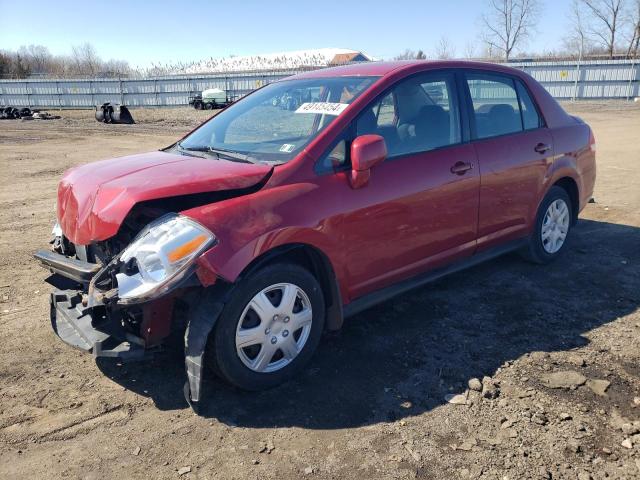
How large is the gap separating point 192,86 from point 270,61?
4474 cm

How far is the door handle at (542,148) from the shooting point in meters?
4.87

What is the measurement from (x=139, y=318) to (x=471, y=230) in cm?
262

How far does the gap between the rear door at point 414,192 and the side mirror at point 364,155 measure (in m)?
0.10

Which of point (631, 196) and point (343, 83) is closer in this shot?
point (343, 83)

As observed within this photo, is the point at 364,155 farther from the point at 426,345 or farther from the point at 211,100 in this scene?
the point at 211,100

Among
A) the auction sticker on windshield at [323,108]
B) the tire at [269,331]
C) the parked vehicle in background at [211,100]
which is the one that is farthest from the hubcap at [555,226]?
the parked vehicle in background at [211,100]

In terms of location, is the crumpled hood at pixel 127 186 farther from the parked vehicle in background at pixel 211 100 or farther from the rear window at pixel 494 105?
the parked vehicle in background at pixel 211 100

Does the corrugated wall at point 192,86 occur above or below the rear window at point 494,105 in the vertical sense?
above

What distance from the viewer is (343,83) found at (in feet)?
13.1

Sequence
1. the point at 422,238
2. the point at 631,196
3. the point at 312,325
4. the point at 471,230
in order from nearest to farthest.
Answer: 1. the point at 312,325
2. the point at 422,238
3. the point at 471,230
4. the point at 631,196

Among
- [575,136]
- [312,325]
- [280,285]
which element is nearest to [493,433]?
[312,325]

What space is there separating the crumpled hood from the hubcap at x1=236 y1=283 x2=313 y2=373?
680 mm

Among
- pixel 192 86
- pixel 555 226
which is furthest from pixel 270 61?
pixel 555 226

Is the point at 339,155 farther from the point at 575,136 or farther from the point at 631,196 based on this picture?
the point at 631,196
